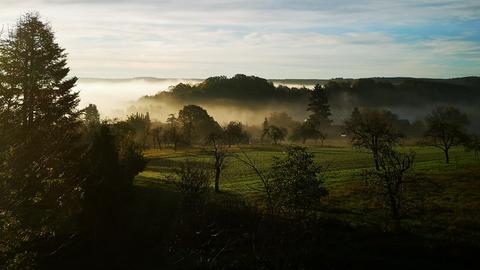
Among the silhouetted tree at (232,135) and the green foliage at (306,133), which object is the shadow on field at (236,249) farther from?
the green foliage at (306,133)

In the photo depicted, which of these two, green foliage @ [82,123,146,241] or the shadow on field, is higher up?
green foliage @ [82,123,146,241]

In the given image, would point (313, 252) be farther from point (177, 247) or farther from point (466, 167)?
point (466, 167)

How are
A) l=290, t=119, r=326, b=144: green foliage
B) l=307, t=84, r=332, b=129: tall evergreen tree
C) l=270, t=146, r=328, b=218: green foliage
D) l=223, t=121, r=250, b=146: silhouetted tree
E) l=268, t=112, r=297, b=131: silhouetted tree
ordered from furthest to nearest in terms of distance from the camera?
l=268, t=112, r=297, b=131: silhouetted tree → l=307, t=84, r=332, b=129: tall evergreen tree → l=290, t=119, r=326, b=144: green foliage → l=223, t=121, r=250, b=146: silhouetted tree → l=270, t=146, r=328, b=218: green foliage

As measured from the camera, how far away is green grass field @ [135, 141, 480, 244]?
123ft

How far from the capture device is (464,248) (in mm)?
31547

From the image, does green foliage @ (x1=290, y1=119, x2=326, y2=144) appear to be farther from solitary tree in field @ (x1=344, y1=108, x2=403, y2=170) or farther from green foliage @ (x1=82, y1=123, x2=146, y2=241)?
green foliage @ (x1=82, y1=123, x2=146, y2=241)

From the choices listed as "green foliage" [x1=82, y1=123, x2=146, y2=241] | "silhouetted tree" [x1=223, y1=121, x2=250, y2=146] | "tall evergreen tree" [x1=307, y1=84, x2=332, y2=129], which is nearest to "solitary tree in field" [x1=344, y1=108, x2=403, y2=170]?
"green foliage" [x1=82, y1=123, x2=146, y2=241]

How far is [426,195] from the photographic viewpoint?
48.1 metres

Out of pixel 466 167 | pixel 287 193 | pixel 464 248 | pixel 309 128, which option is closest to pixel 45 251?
pixel 287 193

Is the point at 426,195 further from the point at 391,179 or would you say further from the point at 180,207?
the point at 180,207

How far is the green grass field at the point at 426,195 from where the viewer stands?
3759 cm

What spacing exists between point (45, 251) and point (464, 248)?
2879cm

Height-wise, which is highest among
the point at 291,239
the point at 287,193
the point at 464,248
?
the point at 291,239

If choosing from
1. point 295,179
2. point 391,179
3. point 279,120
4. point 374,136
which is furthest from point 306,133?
point 295,179
